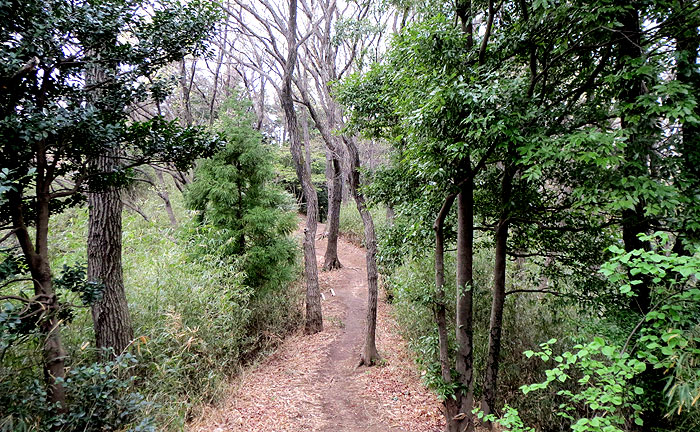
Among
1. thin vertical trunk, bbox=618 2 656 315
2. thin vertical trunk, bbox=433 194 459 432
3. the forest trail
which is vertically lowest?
the forest trail

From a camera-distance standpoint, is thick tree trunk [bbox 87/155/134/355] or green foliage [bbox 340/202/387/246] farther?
green foliage [bbox 340/202/387/246]

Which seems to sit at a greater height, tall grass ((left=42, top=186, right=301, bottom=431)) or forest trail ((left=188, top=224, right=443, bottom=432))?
tall grass ((left=42, top=186, right=301, bottom=431))

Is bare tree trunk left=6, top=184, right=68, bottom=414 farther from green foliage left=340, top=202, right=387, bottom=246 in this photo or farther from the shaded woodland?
green foliage left=340, top=202, right=387, bottom=246

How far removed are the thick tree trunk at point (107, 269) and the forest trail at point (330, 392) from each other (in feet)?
4.63

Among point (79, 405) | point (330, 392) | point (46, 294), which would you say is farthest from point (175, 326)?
point (330, 392)

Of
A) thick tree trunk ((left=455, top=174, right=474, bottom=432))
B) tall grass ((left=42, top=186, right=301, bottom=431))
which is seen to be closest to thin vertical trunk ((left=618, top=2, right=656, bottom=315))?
thick tree trunk ((left=455, top=174, right=474, bottom=432))

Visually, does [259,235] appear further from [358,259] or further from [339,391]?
[358,259]

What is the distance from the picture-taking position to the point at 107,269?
3.48 metres

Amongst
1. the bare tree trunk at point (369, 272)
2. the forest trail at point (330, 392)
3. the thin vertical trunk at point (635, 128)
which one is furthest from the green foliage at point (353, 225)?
the thin vertical trunk at point (635, 128)

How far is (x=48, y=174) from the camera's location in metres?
2.40

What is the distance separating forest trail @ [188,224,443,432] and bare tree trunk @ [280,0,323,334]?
1.55 ft

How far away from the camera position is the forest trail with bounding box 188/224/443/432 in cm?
423

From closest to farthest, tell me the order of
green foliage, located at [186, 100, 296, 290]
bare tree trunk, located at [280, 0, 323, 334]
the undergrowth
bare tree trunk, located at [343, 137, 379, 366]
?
the undergrowth → bare tree trunk, located at [343, 137, 379, 366] → green foliage, located at [186, 100, 296, 290] → bare tree trunk, located at [280, 0, 323, 334]

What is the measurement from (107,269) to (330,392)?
12.4 ft
